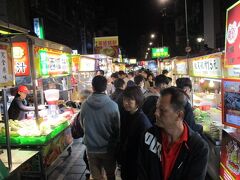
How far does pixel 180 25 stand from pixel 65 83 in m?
43.4

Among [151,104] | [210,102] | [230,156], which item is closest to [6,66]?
[151,104]

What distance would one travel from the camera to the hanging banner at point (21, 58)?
555 cm

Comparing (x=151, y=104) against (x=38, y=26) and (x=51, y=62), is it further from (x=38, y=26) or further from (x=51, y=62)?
(x=38, y=26)

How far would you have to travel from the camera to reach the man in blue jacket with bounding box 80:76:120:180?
4.64 m

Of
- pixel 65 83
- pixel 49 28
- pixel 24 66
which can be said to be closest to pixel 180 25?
pixel 49 28

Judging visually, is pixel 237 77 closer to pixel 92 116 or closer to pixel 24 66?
pixel 92 116

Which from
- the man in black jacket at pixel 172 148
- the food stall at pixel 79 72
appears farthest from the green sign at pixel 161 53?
the man in black jacket at pixel 172 148

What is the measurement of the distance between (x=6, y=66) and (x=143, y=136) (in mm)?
2706

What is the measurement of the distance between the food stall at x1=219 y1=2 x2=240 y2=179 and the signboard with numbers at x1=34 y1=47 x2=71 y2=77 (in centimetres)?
379

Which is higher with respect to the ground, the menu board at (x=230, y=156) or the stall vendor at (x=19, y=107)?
the stall vendor at (x=19, y=107)

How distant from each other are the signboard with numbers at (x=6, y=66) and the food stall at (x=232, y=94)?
3.59 metres

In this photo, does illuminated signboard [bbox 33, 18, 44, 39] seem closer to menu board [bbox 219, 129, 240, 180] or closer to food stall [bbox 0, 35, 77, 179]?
food stall [bbox 0, 35, 77, 179]

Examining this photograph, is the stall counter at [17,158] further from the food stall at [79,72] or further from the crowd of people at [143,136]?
the food stall at [79,72]

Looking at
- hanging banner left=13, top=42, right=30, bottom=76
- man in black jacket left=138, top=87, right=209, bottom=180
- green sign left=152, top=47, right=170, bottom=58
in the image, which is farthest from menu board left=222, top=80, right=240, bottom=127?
green sign left=152, top=47, right=170, bottom=58
